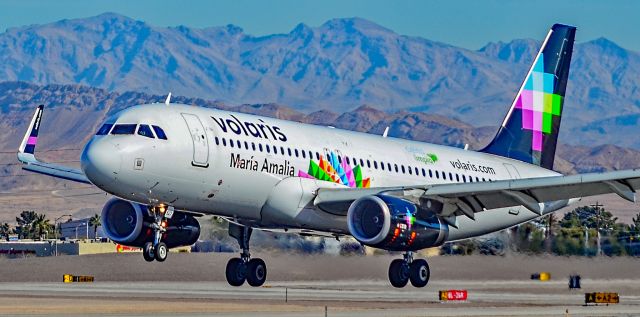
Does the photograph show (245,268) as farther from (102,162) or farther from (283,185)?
(102,162)

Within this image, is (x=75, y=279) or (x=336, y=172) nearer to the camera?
(x=336, y=172)

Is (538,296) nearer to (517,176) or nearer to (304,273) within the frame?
(517,176)

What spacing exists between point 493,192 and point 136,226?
13.1 m

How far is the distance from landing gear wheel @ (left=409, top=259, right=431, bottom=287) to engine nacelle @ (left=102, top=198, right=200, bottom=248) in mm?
8343

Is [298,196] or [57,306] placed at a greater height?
[298,196]

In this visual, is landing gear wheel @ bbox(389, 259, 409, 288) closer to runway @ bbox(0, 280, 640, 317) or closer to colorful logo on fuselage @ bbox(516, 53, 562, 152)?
runway @ bbox(0, 280, 640, 317)

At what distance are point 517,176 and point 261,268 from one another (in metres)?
13.2

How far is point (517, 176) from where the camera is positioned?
5953 centimetres

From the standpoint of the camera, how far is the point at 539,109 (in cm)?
6184

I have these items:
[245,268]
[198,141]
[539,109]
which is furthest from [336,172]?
[539,109]

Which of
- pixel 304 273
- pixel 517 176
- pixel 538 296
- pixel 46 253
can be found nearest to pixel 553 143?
pixel 517 176

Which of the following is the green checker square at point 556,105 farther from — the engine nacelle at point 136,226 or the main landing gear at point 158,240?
the main landing gear at point 158,240

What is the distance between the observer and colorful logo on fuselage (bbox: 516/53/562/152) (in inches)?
2427

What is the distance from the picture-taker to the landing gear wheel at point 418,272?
5197cm
